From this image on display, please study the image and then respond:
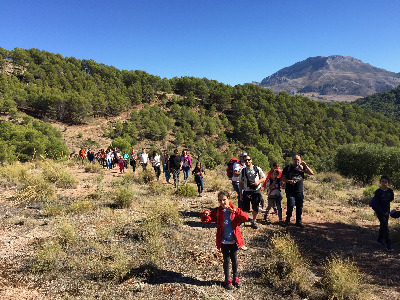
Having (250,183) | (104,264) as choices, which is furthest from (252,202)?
(104,264)

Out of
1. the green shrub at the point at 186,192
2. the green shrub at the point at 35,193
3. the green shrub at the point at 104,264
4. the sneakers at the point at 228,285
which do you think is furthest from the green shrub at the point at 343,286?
the green shrub at the point at 35,193

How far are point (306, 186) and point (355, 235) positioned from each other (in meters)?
6.31

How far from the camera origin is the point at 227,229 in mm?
3373

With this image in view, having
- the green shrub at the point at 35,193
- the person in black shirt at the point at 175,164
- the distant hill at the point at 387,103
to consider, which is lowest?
the green shrub at the point at 35,193

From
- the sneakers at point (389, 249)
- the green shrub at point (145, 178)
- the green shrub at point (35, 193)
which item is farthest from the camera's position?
the green shrub at point (145, 178)

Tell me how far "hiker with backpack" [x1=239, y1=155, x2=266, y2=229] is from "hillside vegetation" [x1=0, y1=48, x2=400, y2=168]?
33.7m

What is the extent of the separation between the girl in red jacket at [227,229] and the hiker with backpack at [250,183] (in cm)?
190

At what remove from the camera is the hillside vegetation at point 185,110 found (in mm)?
48594

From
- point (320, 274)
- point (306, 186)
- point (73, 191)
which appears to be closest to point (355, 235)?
point (320, 274)

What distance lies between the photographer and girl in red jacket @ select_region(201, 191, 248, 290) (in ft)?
10.8

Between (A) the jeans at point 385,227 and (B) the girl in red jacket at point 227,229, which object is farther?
(A) the jeans at point 385,227

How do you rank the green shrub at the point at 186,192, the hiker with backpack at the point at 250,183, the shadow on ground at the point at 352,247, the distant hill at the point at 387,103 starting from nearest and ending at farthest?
the shadow on ground at the point at 352,247 → the hiker with backpack at the point at 250,183 → the green shrub at the point at 186,192 → the distant hill at the point at 387,103

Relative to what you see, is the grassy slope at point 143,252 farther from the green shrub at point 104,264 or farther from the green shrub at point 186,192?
the green shrub at point 186,192

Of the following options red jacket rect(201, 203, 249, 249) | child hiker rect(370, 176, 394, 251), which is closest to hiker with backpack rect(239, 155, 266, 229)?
red jacket rect(201, 203, 249, 249)
